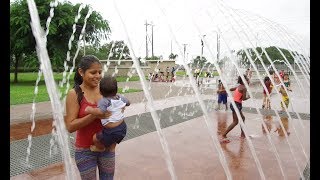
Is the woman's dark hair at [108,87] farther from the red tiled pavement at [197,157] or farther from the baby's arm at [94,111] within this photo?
the red tiled pavement at [197,157]

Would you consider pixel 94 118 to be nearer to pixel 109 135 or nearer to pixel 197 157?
pixel 109 135

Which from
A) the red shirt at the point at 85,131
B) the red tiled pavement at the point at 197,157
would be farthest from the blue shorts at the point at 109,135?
the red tiled pavement at the point at 197,157

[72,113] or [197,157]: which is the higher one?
[72,113]

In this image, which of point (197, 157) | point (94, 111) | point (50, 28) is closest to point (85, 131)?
point (94, 111)

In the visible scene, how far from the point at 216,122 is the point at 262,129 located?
145 centimetres

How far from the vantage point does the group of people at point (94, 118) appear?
9.35 feet

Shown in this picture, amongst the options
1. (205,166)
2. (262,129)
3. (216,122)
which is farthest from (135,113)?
(205,166)

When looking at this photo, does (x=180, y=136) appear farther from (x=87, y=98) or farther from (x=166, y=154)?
(x=87, y=98)

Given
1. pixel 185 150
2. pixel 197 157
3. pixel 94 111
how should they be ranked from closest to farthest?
1. pixel 94 111
2. pixel 197 157
3. pixel 185 150

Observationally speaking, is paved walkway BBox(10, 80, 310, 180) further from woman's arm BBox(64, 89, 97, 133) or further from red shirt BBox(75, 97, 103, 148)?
woman's arm BBox(64, 89, 97, 133)

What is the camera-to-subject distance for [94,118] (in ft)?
9.28

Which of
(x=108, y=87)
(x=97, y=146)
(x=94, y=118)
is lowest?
(x=97, y=146)
